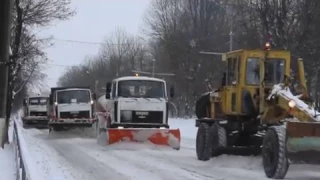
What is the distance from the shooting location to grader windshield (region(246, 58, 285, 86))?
15539 mm

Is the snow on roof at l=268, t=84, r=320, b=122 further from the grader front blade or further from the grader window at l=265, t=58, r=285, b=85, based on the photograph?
the grader window at l=265, t=58, r=285, b=85

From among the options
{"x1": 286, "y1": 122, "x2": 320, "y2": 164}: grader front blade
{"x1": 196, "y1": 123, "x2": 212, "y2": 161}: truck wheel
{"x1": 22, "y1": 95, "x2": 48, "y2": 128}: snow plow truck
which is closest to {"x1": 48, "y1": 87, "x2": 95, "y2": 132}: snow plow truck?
{"x1": 196, "y1": 123, "x2": 212, "y2": 161}: truck wheel

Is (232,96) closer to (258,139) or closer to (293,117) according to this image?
(258,139)

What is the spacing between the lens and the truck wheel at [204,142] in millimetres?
16953

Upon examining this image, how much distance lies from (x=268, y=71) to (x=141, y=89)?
9.05 metres

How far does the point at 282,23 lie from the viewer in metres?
38.6

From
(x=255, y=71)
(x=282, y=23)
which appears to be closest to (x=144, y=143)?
(x=255, y=71)

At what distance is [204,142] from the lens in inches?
680

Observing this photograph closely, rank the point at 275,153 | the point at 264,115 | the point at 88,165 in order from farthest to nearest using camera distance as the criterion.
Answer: the point at 88,165, the point at 264,115, the point at 275,153

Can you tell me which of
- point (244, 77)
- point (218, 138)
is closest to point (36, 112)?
point (218, 138)

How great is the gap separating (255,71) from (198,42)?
5561cm

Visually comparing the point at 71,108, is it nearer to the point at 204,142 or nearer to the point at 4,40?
the point at 4,40

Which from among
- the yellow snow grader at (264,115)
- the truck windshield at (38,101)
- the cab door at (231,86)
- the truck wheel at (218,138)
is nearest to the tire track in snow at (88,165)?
Result: the truck wheel at (218,138)

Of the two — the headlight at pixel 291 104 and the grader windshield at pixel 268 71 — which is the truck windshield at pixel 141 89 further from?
the headlight at pixel 291 104
